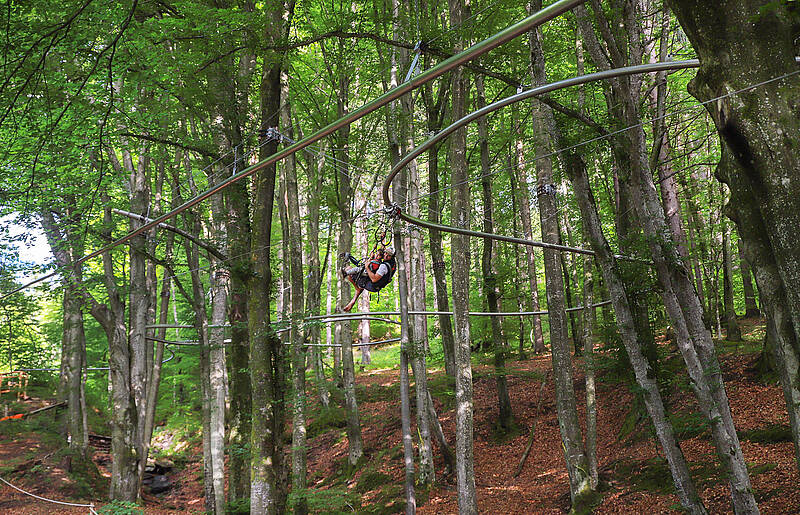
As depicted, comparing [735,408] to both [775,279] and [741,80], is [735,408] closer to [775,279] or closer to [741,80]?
[775,279]

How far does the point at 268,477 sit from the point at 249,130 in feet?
20.4

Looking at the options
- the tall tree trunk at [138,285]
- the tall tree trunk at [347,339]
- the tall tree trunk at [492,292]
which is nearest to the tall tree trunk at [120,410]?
the tall tree trunk at [138,285]

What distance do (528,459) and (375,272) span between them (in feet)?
25.1

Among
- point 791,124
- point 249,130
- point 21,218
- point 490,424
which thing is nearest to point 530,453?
point 490,424

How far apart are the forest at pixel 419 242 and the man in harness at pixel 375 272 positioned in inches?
1.3

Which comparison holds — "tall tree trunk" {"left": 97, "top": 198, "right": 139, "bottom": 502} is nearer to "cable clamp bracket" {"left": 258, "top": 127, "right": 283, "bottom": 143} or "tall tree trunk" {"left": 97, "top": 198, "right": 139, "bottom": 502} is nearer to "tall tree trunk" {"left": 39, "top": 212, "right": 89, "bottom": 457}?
"tall tree trunk" {"left": 39, "top": 212, "right": 89, "bottom": 457}

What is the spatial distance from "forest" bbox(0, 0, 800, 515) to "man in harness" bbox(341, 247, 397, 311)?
0.11ft

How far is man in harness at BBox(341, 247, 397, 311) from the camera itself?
23.9 ft

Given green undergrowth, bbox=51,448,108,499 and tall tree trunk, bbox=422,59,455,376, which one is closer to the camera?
tall tree trunk, bbox=422,59,455,376

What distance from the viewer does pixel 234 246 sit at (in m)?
9.19

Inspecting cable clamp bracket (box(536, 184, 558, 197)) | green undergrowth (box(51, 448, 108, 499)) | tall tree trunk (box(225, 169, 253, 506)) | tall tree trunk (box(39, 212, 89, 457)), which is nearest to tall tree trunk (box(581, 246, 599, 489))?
cable clamp bracket (box(536, 184, 558, 197))

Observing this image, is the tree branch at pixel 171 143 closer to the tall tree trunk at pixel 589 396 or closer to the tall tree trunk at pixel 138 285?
the tall tree trunk at pixel 138 285

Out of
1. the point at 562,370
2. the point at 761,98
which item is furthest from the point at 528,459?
the point at 761,98

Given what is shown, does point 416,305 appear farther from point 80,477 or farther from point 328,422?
point 80,477
